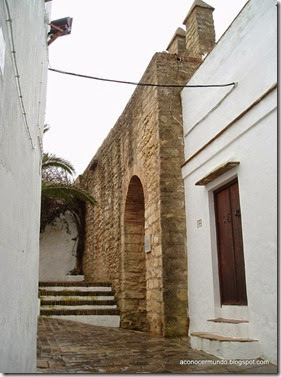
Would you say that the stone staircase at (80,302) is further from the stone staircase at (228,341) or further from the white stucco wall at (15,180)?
the white stucco wall at (15,180)

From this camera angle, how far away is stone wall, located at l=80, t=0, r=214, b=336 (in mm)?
6102

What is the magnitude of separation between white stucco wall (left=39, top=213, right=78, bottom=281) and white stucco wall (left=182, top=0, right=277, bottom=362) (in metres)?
7.46

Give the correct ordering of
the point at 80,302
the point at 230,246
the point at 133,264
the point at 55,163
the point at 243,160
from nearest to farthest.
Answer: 1. the point at 243,160
2. the point at 230,246
3. the point at 133,264
4. the point at 80,302
5. the point at 55,163

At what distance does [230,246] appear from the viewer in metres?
5.11

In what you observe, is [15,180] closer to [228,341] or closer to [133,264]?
[228,341]

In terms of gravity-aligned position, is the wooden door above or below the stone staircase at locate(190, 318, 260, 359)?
above

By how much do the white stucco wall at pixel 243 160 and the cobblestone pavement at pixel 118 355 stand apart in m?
0.56

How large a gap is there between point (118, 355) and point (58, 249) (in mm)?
8548

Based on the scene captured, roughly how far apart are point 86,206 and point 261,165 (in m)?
9.03

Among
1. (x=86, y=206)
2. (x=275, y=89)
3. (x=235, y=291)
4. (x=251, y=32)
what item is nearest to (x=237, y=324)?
(x=235, y=291)

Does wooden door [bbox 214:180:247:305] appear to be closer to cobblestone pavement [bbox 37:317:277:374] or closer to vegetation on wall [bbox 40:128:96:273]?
cobblestone pavement [bbox 37:317:277:374]

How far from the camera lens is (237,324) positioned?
4.43 metres

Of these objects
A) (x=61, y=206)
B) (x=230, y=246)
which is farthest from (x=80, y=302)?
(x=61, y=206)

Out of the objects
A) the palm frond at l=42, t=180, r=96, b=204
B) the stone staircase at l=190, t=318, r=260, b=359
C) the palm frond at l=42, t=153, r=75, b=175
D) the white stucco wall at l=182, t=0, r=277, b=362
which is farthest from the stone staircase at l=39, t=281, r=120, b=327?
the palm frond at l=42, t=153, r=75, b=175
